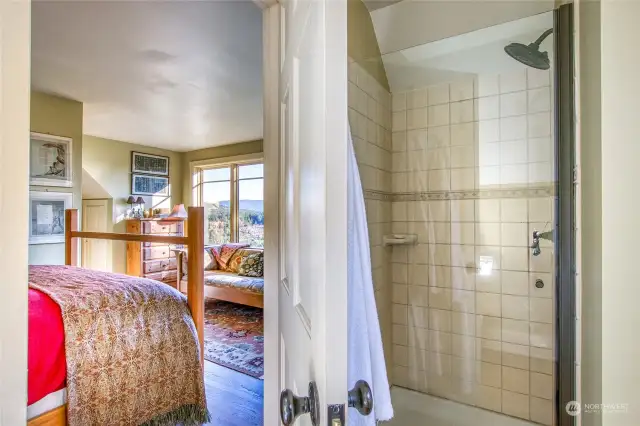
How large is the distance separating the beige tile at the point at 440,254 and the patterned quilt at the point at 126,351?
151 cm

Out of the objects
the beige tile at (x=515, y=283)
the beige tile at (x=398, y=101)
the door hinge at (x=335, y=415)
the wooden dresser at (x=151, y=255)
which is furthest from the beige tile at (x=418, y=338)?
the wooden dresser at (x=151, y=255)

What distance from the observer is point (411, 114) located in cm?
199

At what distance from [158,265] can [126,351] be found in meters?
3.46

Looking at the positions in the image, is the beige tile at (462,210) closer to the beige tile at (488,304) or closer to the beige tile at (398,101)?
the beige tile at (488,304)

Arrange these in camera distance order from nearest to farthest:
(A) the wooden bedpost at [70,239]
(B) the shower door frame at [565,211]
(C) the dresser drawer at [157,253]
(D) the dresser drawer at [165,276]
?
(B) the shower door frame at [565,211]
(A) the wooden bedpost at [70,239]
(C) the dresser drawer at [157,253]
(D) the dresser drawer at [165,276]

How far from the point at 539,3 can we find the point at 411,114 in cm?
76

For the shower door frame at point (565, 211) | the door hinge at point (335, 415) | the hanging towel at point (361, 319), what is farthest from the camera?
the shower door frame at point (565, 211)

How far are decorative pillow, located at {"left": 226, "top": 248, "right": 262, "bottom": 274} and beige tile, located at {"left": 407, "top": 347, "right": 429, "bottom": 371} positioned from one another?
2811 mm

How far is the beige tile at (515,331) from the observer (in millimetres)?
1692

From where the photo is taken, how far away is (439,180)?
1.94m

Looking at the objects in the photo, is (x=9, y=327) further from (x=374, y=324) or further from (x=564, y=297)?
(x=564, y=297)

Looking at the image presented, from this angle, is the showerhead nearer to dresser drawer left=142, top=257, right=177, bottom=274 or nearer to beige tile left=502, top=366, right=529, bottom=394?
beige tile left=502, top=366, right=529, bottom=394

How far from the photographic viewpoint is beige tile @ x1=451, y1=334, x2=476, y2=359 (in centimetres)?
Result: 183

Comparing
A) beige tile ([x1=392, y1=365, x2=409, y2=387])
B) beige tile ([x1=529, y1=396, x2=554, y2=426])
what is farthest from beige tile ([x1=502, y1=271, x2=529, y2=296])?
beige tile ([x1=392, y1=365, x2=409, y2=387])
